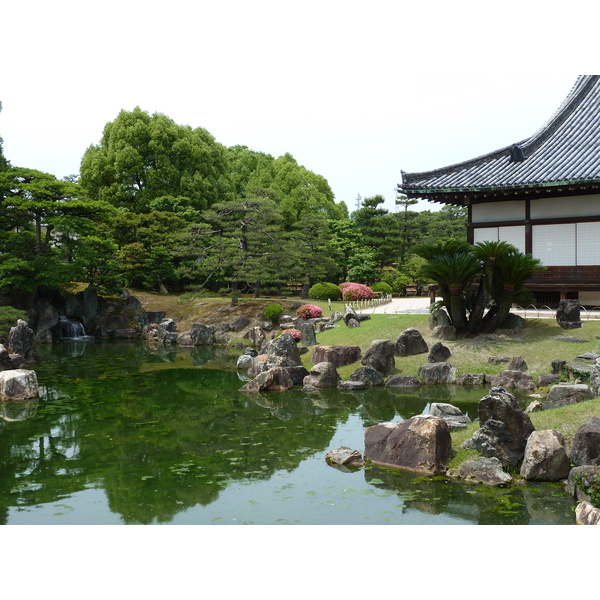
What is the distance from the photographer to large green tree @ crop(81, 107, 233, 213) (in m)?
43.8

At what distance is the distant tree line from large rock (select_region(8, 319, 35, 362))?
584 cm

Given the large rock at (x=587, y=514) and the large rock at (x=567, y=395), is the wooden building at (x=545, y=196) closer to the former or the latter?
the large rock at (x=567, y=395)

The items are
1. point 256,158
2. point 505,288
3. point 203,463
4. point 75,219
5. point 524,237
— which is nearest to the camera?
point 203,463

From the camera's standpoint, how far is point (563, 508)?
742 cm

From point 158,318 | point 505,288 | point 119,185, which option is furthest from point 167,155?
point 505,288

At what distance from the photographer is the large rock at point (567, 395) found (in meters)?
11.8

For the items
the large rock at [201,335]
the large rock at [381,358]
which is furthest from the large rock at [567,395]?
the large rock at [201,335]

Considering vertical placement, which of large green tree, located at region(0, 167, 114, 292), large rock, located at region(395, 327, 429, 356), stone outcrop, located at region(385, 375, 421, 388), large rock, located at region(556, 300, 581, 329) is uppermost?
large green tree, located at region(0, 167, 114, 292)

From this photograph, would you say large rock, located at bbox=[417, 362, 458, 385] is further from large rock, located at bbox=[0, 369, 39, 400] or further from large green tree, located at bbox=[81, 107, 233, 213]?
large green tree, located at bbox=[81, 107, 233, 213]

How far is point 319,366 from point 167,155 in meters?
33.3

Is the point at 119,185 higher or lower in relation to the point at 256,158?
lower

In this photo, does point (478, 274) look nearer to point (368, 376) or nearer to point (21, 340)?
point (368, 376)

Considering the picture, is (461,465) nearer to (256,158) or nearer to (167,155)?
(167,155)

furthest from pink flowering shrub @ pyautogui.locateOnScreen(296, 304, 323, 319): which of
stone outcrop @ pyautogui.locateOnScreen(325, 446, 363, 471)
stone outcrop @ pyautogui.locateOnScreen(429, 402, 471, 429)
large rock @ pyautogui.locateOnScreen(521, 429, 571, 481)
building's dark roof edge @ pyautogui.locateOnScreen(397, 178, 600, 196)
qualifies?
large rock @ pyautogui.locateOnScreen(521, 429, 571, 481)
